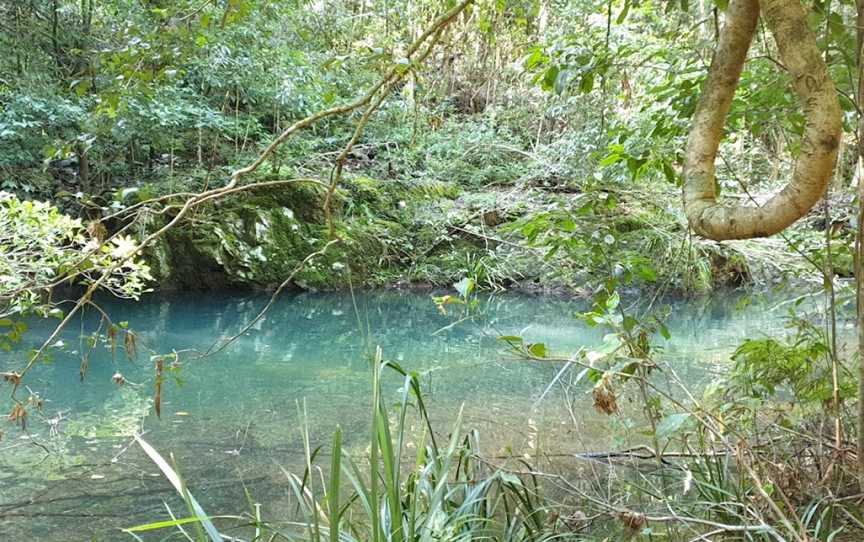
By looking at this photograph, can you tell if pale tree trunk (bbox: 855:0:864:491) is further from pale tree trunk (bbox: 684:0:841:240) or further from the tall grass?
the tall grass

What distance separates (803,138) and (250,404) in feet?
12.7

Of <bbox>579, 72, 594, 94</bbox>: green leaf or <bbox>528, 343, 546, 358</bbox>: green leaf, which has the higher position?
<bbox>579, 72, 594, 94</bbox>: green leaf

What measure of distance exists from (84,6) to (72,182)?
8.15 feet

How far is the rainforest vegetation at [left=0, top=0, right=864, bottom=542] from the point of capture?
1.66m

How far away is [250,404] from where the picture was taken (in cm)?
448

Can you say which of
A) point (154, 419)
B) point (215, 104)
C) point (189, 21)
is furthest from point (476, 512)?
point (215, 104)

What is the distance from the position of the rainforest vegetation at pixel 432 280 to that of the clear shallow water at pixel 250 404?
3 cm

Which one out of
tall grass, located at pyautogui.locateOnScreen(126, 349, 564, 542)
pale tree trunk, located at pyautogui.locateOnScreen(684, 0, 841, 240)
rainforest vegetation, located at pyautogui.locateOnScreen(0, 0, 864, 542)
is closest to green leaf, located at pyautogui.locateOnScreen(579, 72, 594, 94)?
rainforest vegetation, located at pyautogui.locateOnScreen(0, 0, 864, 542)

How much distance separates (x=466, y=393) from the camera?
189 inches

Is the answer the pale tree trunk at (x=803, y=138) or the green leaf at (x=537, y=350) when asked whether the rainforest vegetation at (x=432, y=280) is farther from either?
the green leaf at (x=537, y=350)

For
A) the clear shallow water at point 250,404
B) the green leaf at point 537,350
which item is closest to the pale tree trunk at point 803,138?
the green leaf at point 537,350

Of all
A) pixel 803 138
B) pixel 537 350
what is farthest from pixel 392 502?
pixel 803 138

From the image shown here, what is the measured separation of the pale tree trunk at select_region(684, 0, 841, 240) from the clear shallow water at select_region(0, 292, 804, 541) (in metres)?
0.70

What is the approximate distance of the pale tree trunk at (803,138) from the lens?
124 cm
